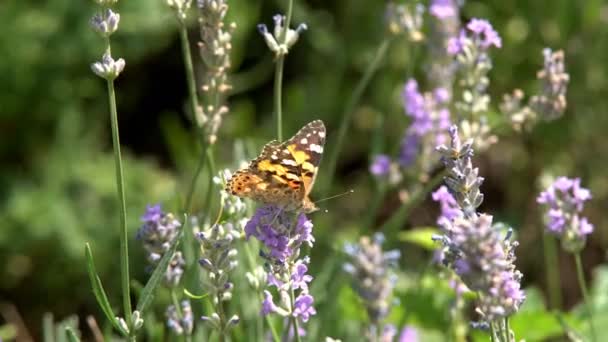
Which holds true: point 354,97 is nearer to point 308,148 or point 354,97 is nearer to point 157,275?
point 308,148

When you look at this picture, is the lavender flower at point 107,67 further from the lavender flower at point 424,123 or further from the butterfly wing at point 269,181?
the lavender flower at point 424,123

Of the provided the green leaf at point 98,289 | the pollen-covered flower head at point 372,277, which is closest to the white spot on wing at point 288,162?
the green leaf at point 98,289

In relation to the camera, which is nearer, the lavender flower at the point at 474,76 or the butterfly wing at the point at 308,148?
the butterfly wing at the point at 308,148

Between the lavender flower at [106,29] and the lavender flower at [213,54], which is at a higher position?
the lavender flower at [213,54]

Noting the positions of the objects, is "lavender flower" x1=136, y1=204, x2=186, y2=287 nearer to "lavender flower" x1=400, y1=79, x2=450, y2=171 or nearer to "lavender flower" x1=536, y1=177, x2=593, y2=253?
"lavender flower" x1=536, y1=177, x2=593, y2=253

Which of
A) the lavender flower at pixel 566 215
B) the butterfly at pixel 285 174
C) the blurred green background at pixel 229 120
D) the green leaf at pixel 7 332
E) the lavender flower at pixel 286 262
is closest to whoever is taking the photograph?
the lavender flower at pixel 286 262

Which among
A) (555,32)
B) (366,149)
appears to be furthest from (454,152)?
(366,149)
